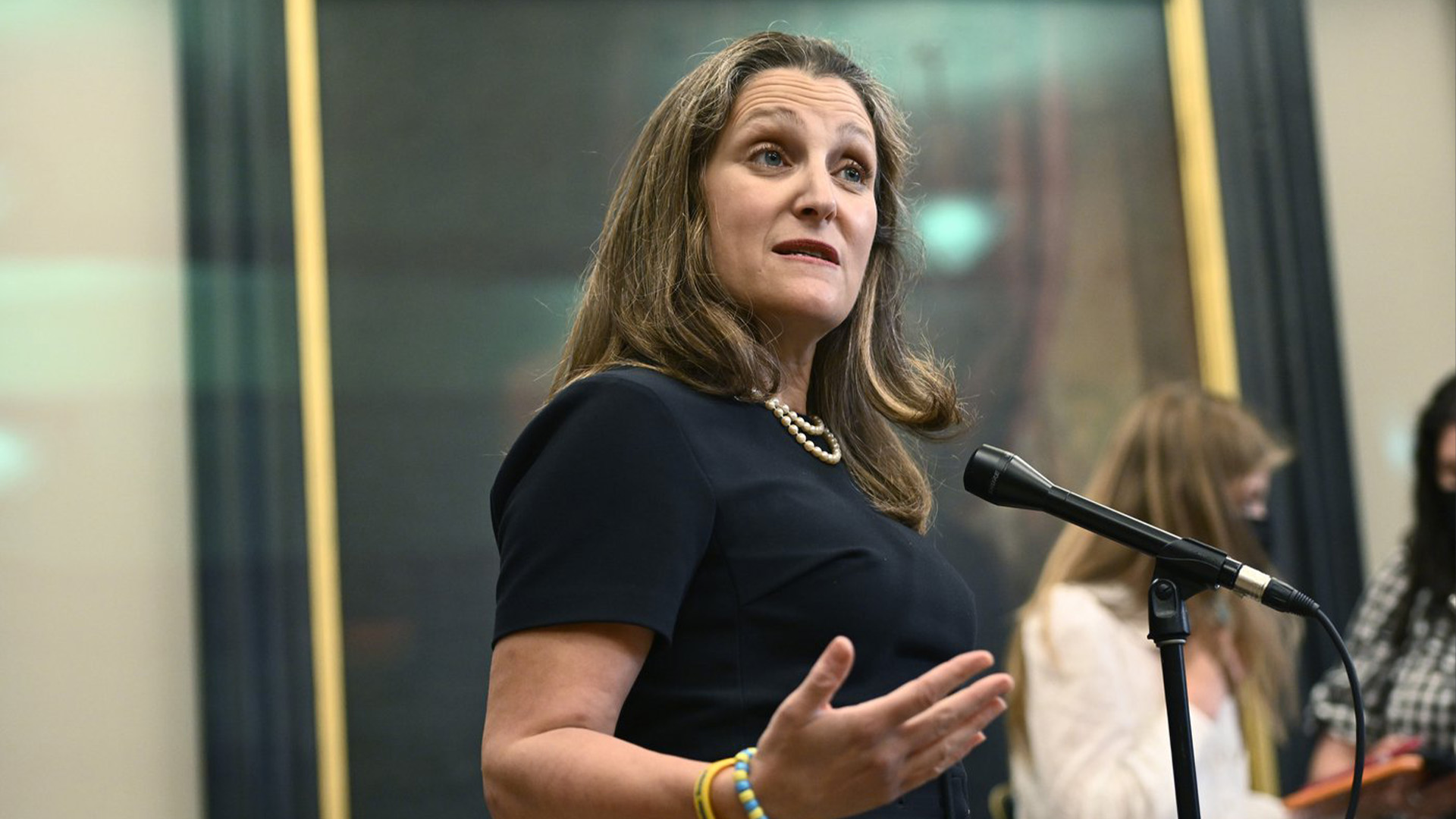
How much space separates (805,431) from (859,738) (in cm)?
52

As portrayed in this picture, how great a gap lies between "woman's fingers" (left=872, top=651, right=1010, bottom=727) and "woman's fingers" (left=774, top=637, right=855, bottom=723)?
3 cm

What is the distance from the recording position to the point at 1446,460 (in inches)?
121

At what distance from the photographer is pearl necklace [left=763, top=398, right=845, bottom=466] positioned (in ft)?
4.71

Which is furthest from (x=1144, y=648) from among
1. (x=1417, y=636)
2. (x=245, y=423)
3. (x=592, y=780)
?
(x=245, y=423)

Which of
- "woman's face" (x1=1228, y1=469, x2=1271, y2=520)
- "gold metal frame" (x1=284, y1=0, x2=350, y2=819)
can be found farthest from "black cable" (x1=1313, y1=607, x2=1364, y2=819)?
"gold metal frame" (x1=284, y1=0, x2=350, y2=819)

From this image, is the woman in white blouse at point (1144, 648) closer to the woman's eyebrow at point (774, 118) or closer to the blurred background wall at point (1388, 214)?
the blurred background wall at point (1388, 214)

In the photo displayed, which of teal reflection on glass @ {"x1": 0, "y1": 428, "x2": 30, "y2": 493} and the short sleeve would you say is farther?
teal reflection on glass @ {"x1": 0, "y1": 428, "x2": 30, "y2": 493}

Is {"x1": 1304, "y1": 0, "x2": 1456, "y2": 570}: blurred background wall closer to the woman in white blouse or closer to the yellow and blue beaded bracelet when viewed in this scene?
the woman in white blouse

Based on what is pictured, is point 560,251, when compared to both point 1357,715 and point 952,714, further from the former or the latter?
point 952,714

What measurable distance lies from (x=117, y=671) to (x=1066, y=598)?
1738 millimetres

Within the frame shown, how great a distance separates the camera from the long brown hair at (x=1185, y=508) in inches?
102

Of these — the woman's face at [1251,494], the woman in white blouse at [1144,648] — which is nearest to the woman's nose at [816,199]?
the woman in white blouse at [1144,648]

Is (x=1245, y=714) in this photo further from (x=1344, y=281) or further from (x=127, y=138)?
(x=127, y=138)

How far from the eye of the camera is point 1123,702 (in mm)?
2395
